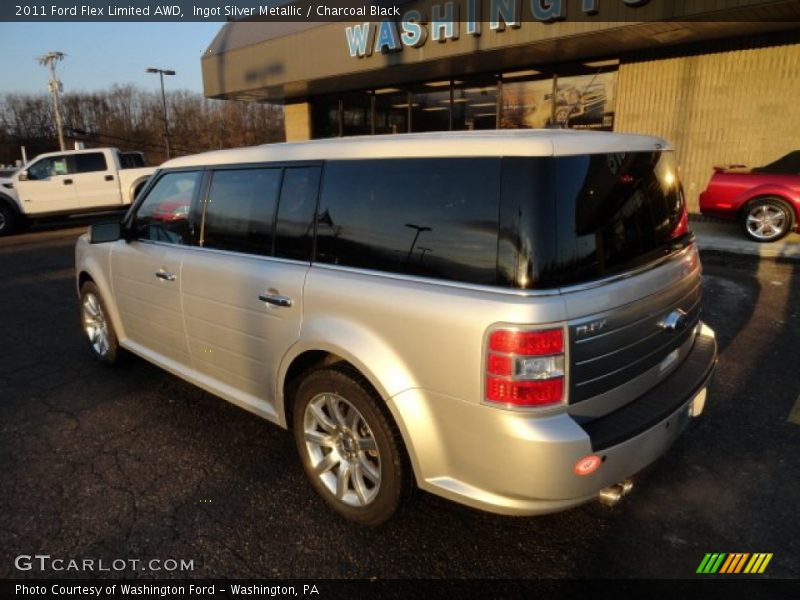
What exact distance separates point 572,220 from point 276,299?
1.49 meters

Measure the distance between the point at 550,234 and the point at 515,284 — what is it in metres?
0.23

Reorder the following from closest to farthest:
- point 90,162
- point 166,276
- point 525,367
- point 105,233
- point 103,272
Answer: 1. point 525,367
2. point 166,276
3. point 105,233
4. point 103,272
5. point 90,162

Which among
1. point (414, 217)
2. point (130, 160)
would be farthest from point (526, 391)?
point (130, 160)

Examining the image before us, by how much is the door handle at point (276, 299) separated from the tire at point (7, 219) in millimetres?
15164

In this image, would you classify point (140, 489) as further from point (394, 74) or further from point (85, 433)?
point (394, 74)

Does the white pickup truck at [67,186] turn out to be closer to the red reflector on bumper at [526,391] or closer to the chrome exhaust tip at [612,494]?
the red reflector on bumper at [526,391]

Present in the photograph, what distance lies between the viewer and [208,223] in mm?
3348

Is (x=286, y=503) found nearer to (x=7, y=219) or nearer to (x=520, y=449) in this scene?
(x=520, y=449)

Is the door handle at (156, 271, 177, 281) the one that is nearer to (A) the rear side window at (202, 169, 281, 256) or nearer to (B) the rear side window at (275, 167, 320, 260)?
(A) the rear side window at (202, 169, 281, 256)

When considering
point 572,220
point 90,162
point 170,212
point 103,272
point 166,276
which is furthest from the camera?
point 90,162

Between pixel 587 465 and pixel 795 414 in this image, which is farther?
pixel 795 414

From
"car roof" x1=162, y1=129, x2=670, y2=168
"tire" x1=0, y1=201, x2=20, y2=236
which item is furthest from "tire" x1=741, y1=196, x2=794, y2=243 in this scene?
"tire" x1=0, y1=201, x2=20, y2=236

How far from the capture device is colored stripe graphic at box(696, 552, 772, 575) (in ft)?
7.63

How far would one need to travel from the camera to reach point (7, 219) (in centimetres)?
1441
